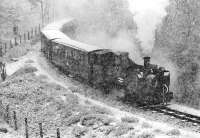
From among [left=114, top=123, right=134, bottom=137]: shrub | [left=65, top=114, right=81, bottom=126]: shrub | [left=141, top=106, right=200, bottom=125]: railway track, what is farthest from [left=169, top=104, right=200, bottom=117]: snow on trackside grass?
[left=65, top=114, right=81, bottom=126]: shrub

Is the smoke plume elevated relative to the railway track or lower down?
elevated

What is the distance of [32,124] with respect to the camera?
55.5 ft

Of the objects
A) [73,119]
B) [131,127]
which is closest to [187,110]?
[131,127]

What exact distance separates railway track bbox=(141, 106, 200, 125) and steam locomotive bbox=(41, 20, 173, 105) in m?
0.35

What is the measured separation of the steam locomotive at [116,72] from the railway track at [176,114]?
352 mm

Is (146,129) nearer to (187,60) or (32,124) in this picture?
(32,124)

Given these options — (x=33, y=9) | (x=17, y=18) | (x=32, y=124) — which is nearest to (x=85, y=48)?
(x=32, y=124)

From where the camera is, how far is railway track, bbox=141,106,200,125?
15.5 meters

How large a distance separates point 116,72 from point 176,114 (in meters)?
4.23

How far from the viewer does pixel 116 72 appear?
1903 centimetres

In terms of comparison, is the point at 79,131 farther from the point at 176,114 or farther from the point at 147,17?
the point at 147,17

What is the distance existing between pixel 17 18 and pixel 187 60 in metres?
27.8

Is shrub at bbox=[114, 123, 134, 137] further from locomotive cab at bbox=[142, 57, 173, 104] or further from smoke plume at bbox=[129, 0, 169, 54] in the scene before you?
smoke plume at bbox=[129, 0, 169, 54]

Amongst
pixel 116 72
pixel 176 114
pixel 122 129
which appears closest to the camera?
pixel 122 129
